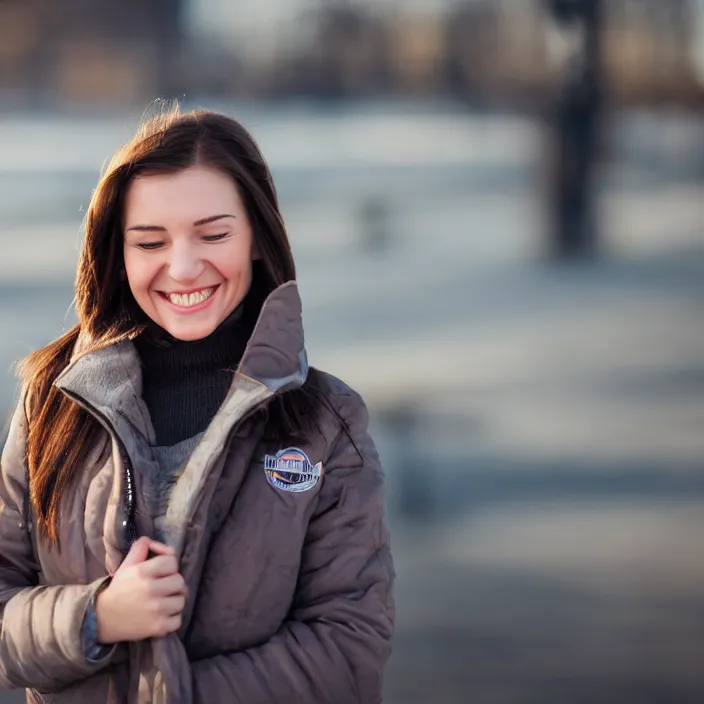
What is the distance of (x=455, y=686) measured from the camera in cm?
345

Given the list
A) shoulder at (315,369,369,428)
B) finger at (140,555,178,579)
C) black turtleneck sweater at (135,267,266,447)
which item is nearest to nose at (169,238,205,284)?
black turtleneck sweater at (135,267,266,447)

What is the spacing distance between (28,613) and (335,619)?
0.36 m

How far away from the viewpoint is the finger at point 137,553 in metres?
1.54

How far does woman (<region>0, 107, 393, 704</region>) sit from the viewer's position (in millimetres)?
1557

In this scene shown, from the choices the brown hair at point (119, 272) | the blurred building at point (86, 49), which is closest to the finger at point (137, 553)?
the brown hair at point (119, 272)

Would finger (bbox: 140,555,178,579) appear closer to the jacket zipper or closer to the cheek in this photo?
the jacket zipper

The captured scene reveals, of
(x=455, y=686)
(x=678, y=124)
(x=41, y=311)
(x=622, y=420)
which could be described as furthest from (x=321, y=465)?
(x=678, y=124)

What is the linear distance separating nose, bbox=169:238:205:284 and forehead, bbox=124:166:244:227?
3 cm

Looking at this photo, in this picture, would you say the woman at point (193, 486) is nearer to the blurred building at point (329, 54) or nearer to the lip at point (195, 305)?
the lip at point (195, 305)

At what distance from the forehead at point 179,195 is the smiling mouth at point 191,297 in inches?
3.6

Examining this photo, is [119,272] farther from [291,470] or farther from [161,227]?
[291,470]

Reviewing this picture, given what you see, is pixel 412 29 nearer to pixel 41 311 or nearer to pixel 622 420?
pixel 41 311

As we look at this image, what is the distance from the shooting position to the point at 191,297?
164cm

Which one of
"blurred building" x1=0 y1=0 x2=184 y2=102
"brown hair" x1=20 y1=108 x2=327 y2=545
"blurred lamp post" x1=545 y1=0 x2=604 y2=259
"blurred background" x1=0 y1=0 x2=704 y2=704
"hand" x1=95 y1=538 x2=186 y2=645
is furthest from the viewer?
"blurred building" x1=0 y1=0 x2=184 y2=102
